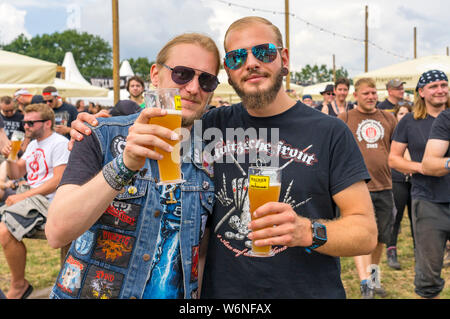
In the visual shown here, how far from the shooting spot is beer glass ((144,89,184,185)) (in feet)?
5.43

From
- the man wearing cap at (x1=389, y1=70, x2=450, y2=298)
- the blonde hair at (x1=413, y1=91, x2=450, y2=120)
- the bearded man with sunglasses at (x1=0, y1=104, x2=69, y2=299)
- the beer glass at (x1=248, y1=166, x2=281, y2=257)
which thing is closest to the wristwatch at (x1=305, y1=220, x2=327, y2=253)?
the beer glass at (x1=248, y1=166, x2=281, y2=257)

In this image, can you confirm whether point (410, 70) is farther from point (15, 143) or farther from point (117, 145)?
point (117, 145)

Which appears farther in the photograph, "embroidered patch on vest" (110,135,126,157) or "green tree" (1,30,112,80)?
"green tree" (1,30,112,80)

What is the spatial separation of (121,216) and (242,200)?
0.58m

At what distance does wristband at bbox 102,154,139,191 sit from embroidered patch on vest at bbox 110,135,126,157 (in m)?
0.38

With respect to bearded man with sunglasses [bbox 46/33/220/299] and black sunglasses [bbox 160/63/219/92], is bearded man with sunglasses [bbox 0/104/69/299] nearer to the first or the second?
bearded man with sunglasses [bbox 46/33/220/299]

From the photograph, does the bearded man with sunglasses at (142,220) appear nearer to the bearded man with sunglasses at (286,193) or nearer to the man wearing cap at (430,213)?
the bearded man with sunglasses at (286,193)

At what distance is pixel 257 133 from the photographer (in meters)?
2.14

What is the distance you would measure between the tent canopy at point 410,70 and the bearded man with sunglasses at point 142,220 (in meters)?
8.33

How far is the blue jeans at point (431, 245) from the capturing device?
150 inches

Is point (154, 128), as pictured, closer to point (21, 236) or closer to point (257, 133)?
point (257, 133)

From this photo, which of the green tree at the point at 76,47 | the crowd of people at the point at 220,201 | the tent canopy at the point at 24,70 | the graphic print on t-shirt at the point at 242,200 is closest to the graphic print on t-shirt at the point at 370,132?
the crowd of people at the point at 220,201

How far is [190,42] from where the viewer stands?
2.18 m
